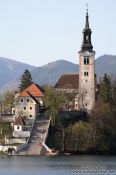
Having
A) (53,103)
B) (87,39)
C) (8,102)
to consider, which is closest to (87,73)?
(87,39)

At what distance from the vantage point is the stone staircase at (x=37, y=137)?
130 meters

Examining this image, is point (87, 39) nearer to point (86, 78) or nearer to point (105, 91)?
point (86, 78)

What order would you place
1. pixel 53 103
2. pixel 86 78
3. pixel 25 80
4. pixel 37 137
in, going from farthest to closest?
pixel 25 80 < pixel 86 78 < pixel 53 103 < pixel 37 137

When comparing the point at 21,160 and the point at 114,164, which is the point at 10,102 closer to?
the point at 21,160

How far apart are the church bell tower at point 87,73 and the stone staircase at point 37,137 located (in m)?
12.7

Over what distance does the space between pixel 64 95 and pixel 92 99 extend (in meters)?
5.70

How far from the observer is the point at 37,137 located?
135m

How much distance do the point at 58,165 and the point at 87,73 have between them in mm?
52096

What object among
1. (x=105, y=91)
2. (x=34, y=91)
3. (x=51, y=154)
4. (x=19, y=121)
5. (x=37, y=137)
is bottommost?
(x=51, y=154)

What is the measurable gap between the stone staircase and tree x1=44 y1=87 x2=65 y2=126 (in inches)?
53.5

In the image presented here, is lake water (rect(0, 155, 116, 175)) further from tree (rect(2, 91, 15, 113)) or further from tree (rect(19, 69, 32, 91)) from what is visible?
tree (rect(19, 69, 32, 91))

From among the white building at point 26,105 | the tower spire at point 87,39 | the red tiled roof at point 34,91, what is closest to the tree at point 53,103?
the white building at point 26,105

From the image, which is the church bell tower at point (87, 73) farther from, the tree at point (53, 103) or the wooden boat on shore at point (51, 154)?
the wooden boat on shore at point (51, 154)

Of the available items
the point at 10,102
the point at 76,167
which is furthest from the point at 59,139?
the point at 76,167
